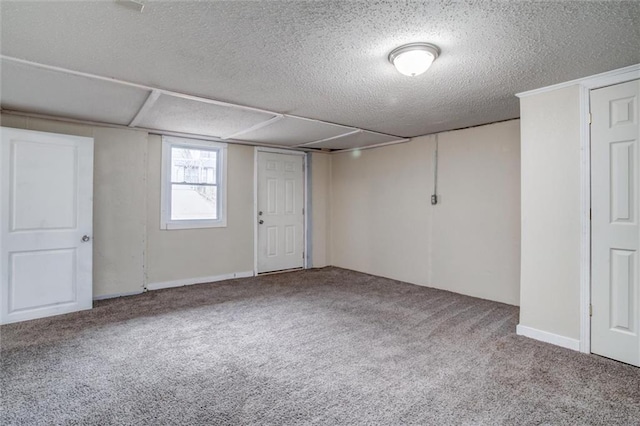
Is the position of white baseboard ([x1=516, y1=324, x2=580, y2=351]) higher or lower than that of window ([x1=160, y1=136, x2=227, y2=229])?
lower

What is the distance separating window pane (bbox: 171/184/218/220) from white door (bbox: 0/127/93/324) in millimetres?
1231

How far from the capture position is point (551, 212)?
9.66 ft

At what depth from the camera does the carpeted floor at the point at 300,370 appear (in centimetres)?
196

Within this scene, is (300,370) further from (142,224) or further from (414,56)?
(142,224)

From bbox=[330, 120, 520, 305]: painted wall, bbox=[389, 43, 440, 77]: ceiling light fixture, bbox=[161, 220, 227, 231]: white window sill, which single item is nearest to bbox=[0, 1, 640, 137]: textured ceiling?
bbox=[389, 43, 440, 77]: ceiling light fixture

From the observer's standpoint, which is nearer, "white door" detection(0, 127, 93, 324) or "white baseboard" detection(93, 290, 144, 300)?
"white door" detection(0, 127, 93, 324)

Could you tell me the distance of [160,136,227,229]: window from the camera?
16.0ft

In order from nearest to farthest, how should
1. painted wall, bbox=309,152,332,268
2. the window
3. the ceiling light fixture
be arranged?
the ceiling light fixture → the window → painted wall, bbox=309,152,332,268

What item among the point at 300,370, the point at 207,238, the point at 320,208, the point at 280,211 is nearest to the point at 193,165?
the point at 207,238

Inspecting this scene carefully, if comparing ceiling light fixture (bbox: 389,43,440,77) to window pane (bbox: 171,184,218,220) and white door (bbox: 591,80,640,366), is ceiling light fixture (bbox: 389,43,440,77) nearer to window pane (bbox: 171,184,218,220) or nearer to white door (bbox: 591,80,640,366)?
white door (bbox: 591,80,640,366)

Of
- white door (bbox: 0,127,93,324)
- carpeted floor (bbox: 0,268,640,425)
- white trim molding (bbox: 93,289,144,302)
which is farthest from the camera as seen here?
white trim molding (bbox: 93,289,144,302)

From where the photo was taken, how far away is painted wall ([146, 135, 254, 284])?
4750 mm

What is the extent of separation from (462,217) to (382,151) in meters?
1.80

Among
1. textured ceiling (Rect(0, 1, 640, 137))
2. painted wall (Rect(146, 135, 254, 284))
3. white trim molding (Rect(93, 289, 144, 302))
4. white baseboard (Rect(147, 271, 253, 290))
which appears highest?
textured ceiling (Rect(0, 1, 640, 137))
